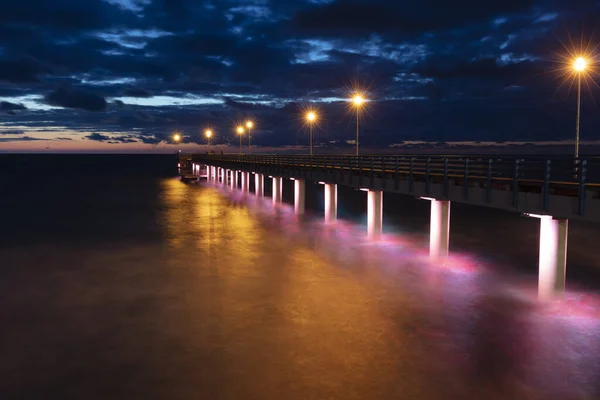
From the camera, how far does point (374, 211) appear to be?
37094 mm

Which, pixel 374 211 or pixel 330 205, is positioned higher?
pixel 374 211

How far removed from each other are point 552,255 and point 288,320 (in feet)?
34.0

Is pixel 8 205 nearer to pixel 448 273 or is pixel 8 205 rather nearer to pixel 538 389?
pixel 448 273

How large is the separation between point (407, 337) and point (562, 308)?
708 centimetres

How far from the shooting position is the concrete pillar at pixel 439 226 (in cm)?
2834

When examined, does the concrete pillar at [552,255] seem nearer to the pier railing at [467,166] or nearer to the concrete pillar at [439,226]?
the pier railing at [467,166]

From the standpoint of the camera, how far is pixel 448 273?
26844 millimetres

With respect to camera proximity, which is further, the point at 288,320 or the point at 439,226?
the point at 439,226

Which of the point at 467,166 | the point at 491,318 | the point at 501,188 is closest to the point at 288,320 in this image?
the point at 491,318

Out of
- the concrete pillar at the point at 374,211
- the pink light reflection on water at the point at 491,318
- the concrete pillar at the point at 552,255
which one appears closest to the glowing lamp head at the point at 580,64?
the concrete pillar at the point at 552,255

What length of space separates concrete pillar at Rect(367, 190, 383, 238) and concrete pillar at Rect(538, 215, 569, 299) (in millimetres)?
16271

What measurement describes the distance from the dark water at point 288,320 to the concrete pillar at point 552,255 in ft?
2.47

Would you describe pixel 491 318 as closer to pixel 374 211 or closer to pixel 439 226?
pixel 439 226

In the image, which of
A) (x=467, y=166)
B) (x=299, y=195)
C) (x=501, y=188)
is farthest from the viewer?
(x=299, y=195)
